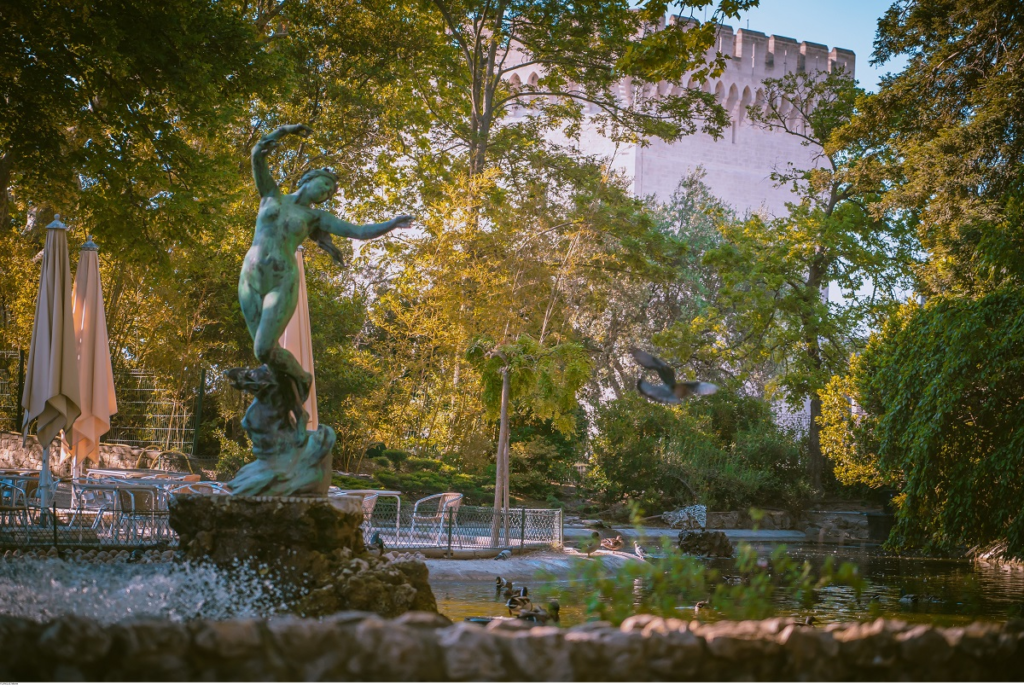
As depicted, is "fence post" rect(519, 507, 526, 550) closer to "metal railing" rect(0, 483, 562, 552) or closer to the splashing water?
"metal railing" rect(0, 483, 562, 552)

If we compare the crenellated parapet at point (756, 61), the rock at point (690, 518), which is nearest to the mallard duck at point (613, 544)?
the rock at point (690, 518)

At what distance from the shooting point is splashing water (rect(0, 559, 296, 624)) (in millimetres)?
5723

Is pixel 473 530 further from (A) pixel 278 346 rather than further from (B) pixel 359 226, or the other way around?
(B) pixel 359 226

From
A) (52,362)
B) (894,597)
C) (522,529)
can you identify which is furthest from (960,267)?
(52,362)

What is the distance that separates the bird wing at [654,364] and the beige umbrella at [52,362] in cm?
772

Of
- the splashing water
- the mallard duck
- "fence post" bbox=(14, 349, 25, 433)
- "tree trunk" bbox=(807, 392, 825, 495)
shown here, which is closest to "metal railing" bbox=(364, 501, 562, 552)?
the mallard duck

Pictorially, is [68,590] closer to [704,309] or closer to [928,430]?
[928,430]

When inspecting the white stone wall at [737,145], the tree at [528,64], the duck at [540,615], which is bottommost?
the duck at [540,615]

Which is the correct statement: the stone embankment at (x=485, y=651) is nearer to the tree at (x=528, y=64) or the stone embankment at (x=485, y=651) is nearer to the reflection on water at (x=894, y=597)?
the reflection on water at (x=894, y=597)

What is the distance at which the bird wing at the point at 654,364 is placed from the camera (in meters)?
6.20

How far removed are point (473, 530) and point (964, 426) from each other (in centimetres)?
656

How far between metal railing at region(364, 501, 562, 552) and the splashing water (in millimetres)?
5143

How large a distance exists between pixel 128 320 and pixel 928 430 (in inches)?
612

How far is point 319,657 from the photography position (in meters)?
3.62
